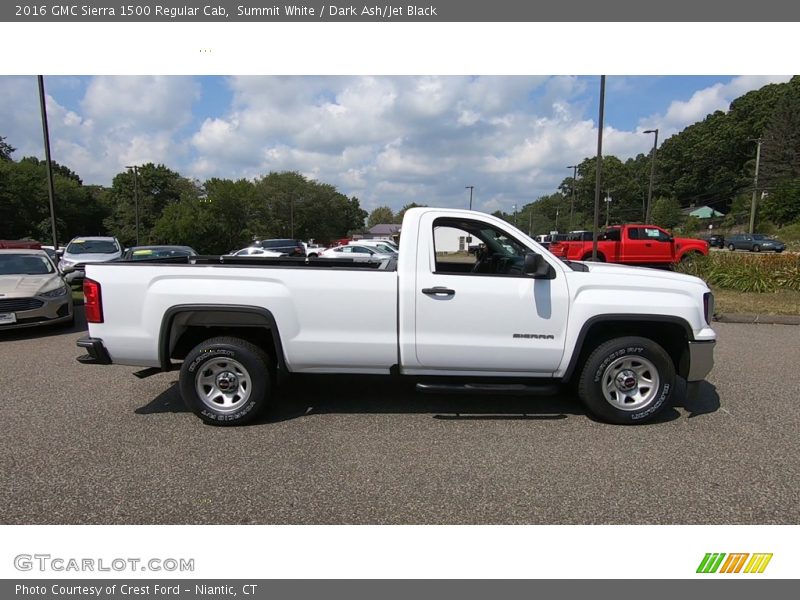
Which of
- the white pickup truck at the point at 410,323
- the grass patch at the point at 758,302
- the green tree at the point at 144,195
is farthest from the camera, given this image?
the green tree at the point at 144,195

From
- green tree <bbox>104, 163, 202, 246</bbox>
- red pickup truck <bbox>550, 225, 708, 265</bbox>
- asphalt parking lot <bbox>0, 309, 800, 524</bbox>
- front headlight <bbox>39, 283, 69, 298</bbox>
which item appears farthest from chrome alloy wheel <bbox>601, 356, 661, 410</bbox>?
green tree <bbox>104, 163, 202, 246</bbox>

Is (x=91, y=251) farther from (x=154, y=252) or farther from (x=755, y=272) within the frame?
(x=755, y=272)

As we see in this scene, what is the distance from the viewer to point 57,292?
809cm

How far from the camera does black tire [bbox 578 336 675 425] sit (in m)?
4.06

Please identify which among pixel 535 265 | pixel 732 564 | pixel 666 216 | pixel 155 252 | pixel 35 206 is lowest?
pixel 732 564

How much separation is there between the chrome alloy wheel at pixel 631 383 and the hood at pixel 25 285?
8513 millimetres

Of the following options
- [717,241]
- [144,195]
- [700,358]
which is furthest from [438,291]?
[144,195]

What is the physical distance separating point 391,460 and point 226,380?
5.40ft

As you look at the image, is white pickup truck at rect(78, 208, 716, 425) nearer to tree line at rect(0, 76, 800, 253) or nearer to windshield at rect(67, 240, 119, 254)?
windshield at rect(67, 240, 119, 254)

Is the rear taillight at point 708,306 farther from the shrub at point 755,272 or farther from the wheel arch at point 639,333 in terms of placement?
the shrub at point 755,272

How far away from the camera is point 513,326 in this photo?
13.1 feet

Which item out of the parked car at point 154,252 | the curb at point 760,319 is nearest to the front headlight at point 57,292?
the parked car at point 154,252

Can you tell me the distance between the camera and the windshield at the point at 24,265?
8438 mm

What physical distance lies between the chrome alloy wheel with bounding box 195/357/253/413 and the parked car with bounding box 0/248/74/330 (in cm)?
542
